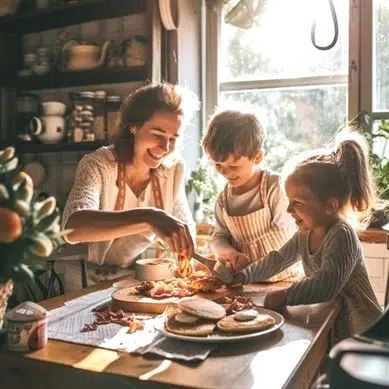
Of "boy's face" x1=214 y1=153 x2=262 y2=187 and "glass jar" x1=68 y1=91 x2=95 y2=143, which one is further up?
"glass jar" x1=68 y1=91 x2=95 y2=143

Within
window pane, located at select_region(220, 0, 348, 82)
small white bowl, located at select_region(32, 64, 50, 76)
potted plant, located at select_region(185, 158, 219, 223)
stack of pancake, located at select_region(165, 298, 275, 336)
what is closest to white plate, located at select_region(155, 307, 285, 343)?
stack of pancake, located at select_region(165, 298, 275, 336)

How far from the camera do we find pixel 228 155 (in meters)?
1.71

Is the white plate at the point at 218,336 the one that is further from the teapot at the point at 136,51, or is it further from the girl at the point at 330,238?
the teapot at the point at 136,51

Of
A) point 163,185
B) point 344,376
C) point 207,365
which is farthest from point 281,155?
point 344,376

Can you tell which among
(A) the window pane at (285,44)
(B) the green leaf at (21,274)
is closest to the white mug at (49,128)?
(A) the window pane at (285,44)

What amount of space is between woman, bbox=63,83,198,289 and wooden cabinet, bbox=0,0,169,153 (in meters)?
0.72

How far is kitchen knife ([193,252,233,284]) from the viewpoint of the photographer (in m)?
1.50

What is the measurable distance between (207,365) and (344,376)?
0.34 meters

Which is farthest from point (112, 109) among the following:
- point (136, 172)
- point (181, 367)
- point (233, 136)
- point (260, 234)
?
point (181, 367)

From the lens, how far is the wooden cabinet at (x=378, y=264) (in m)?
2.23

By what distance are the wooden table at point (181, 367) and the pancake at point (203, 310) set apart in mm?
91

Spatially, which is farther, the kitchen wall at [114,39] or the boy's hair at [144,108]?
the kitchen wall at [114,39]

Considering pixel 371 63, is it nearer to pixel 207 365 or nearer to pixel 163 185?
pixel 163 185

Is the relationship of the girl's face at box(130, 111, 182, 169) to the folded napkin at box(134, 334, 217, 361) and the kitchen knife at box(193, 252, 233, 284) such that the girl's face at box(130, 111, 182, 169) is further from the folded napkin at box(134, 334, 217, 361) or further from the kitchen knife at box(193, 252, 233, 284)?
the folded napkin at box(134, 334, 217, 361)
